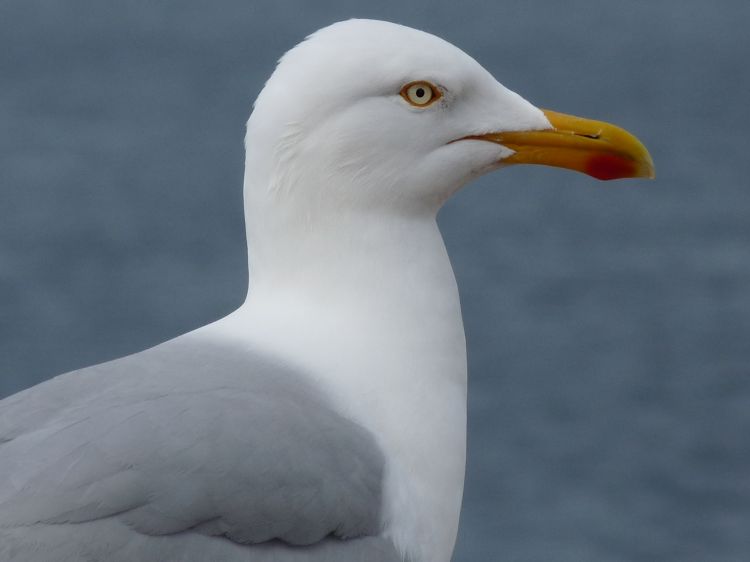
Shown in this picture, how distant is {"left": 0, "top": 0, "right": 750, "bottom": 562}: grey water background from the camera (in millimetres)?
8148

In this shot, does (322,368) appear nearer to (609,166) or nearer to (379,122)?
(379,122)

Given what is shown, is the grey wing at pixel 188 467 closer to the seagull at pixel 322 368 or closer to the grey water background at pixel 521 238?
the seagull at pixel 322 368

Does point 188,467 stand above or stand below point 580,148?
below

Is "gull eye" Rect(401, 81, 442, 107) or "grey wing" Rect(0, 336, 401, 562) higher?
"gull eye" Rect(401, 81, 442, 107)

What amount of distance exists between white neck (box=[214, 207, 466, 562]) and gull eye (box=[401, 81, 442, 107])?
209 mm

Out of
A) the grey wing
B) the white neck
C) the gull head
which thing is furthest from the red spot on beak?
the grey wing

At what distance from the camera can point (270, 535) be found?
266cm

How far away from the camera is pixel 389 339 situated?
2.92 meters

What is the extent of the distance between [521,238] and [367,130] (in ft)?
21.1

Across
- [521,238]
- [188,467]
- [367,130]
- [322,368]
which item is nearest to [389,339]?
[322,368]

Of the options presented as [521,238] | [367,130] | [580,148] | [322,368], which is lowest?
[322,368]

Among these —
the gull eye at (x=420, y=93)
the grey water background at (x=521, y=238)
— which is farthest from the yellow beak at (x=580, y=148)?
the grey water background at (x=521, y=238)

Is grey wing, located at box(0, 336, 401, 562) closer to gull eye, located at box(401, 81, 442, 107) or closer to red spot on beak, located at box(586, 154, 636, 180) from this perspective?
gull eye, located at box(401, 81, 442, 107)

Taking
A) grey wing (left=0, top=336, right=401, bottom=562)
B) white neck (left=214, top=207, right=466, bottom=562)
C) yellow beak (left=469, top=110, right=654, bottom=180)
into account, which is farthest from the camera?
yellow beak (left=469, top=110, right=654, bottom=180)
